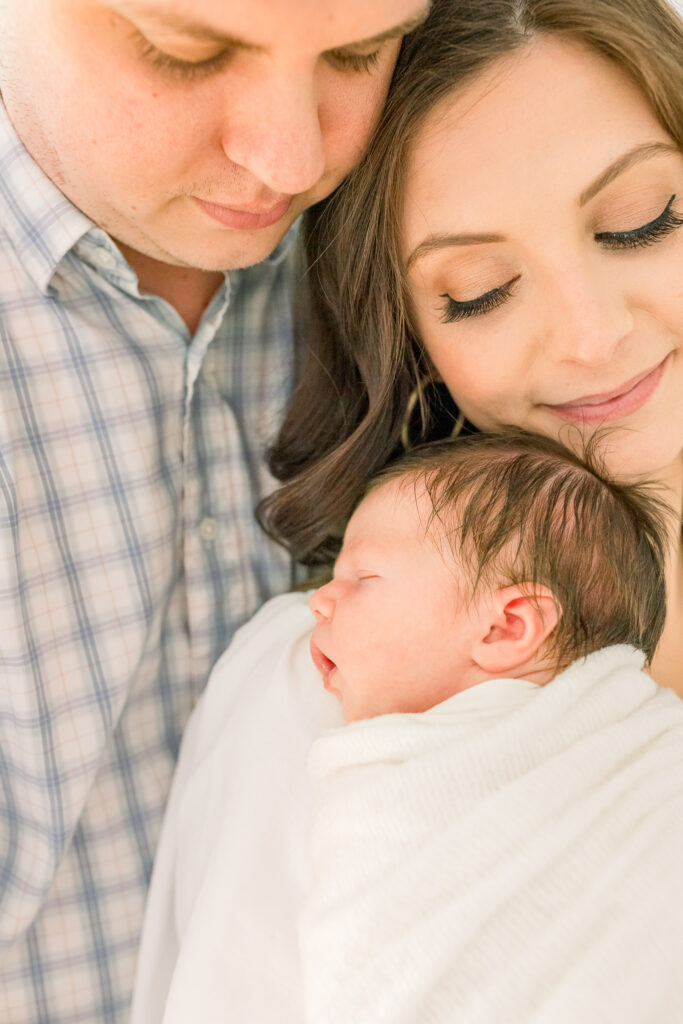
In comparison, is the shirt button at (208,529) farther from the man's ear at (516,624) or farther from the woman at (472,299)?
the man's ear at (516,624)

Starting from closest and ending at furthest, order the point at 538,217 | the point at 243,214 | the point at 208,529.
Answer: the point at 538,217 < the point at 243,214 < the point at 208,529

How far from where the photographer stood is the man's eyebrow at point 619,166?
1485 mm

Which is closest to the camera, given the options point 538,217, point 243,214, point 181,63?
point 181,63

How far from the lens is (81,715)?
1.76 m

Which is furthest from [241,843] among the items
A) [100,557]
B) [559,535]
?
[559,535]

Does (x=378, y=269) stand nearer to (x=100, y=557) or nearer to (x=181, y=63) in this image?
(x=181, y=63)

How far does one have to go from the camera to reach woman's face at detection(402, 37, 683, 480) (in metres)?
1.49

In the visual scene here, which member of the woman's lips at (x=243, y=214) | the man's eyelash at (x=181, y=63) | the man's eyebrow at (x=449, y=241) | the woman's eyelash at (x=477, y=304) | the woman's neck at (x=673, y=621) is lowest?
the woman's neck at (x=673, y=621)

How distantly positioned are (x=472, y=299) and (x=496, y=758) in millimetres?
748

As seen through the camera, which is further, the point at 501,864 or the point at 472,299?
the point at 472,299

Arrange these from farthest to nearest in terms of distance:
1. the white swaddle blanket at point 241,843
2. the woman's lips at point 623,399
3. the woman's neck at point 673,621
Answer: the woman's neck at point 673,621, the woman's lips at point 623,399, the white swaddle blanket at point 241,843

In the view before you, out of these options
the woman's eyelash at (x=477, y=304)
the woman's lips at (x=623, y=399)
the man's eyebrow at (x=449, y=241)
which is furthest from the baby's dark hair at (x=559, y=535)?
the man's eyebrow at (x=449, y=241)

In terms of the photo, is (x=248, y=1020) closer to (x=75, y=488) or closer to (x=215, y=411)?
(x=75, y=488)

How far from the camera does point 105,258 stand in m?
1.73
